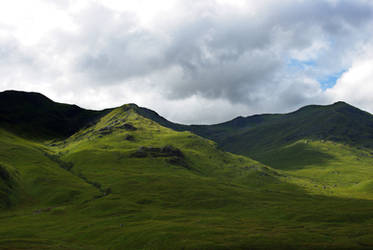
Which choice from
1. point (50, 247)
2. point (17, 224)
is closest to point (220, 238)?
point (50, 247)

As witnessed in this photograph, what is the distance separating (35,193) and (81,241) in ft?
365

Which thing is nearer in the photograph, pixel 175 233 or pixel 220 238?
pixel 220 238

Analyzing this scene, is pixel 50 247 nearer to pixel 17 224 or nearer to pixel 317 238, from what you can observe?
pixel 17 224

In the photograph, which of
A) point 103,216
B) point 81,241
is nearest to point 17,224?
point 103,216

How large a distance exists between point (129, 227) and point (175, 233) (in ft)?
76.5

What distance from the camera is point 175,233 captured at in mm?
99312

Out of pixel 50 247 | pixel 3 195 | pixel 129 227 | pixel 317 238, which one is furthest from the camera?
pixel 3 195

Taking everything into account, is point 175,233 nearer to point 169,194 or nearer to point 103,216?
point 103,216

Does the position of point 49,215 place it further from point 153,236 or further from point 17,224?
point 153,236

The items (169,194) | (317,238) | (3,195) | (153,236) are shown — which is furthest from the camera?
(169,194)

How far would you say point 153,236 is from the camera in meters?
97.4

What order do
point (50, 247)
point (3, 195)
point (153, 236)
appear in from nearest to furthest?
point (50, 247), point (153, 236), point (3, 195)

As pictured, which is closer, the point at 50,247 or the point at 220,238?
the point at 50,247

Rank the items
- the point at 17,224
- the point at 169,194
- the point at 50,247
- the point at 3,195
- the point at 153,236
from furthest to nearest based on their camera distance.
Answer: the point at 169,194 < the point at 3,195 < the point at 17,224 < the point at 153,236 < the point at 50,247
